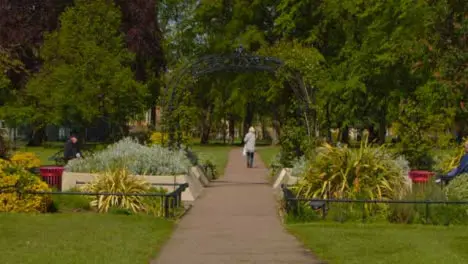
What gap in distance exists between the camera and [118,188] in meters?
18.5

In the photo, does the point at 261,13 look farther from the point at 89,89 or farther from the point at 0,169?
the point at 0,169

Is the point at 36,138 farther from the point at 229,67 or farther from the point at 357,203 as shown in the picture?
the point at 357,203

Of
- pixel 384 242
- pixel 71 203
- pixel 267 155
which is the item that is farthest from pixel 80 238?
pixel 267 155

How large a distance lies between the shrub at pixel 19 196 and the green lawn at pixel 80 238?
2.17 ft

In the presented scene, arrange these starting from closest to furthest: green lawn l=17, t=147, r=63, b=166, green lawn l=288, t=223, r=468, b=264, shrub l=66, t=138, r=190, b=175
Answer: green lawn l=288, t=223, r=468, b=264
shrub l=66, t=138, r=190, b=175
green lawn l=17, t=147, r=63, b=166

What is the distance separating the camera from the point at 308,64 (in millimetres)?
28281

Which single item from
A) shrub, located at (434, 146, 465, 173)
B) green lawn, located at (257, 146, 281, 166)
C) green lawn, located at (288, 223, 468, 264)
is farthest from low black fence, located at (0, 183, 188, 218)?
green lawn, located at (257, 146, 281, 166)

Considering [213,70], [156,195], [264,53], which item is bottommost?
[156,195]

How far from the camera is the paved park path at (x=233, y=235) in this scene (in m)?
11.7

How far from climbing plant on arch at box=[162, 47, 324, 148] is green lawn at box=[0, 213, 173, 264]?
11.8 meters

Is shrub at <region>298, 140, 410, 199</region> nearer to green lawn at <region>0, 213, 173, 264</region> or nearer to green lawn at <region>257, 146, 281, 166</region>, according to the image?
green lawn at <region>0, 213, 173, 264</region>

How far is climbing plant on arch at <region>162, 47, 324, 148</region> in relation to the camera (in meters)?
28.1

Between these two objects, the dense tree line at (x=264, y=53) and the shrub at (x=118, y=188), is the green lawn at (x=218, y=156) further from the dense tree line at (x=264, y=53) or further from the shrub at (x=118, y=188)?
the shrub at (x=118, y=188)

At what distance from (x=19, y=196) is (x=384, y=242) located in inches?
294
